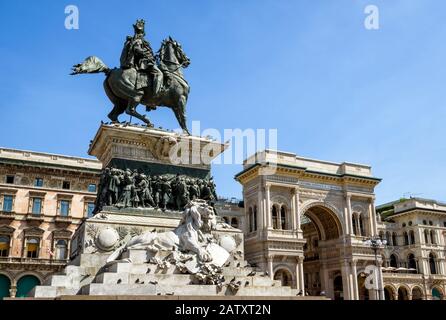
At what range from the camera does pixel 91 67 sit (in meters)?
14.4

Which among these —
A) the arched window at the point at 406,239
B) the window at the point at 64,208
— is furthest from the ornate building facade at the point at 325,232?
the window at the point at 64,208

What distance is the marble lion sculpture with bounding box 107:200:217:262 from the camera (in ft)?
36.7

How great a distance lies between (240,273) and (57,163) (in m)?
40.3

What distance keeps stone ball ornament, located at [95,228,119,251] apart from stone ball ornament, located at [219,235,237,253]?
2959mm

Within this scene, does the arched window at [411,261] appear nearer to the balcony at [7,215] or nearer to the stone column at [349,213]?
the stone column at [349,213]

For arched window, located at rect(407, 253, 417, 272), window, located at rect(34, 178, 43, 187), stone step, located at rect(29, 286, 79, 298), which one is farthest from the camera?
arched window, located at rect(407, 253, 417, 272)

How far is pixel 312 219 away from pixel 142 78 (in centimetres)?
4341

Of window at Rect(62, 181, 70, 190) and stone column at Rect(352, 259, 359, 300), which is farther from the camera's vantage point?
stone column at Rect(352, 259, 359, 300)

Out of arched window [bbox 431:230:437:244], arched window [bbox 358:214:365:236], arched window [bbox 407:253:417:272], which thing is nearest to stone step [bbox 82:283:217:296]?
arched window [bbox 358:214:365:236]

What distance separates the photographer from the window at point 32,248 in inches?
1772

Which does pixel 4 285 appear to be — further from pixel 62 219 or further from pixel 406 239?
pixel 406 239

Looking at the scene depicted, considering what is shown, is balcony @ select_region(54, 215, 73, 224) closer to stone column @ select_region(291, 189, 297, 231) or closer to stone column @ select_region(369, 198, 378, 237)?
stone column @ select_region(291, 189, 297, 231)
